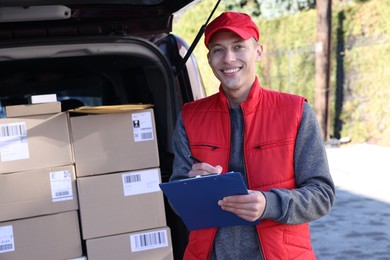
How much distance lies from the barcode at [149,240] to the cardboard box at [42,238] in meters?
0.25

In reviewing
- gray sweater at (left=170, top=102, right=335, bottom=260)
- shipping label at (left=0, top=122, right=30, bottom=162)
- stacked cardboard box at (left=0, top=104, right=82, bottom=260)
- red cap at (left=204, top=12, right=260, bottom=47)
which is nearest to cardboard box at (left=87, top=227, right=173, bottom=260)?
stacked cardboard box at (left=0, top=104, right=82, bottom=260)

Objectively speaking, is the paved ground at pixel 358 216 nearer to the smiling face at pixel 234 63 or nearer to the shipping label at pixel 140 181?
the shipping label at pixel 140 181

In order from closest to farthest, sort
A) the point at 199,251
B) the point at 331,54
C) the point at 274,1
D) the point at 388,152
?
1. the point at 199,251
2. the point at 388,152
3. the point at 331,54
4. the point at 274,1

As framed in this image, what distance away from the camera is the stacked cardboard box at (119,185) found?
2.84m

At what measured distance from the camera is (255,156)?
80.7 inches

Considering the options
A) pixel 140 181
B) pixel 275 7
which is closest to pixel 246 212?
pixel 140 181

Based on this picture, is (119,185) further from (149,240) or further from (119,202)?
(149,240)

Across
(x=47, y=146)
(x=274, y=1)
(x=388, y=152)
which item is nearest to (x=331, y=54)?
(x=388, y=152)

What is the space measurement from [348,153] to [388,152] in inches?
26.5

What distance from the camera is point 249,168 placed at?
2055mm

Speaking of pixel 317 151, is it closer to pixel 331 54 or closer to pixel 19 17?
pixel 19 17

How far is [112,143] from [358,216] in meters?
4.07

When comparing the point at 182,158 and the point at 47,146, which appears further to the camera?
the point at 47,146

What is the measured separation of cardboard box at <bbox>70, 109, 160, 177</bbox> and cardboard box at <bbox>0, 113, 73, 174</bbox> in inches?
2.0
